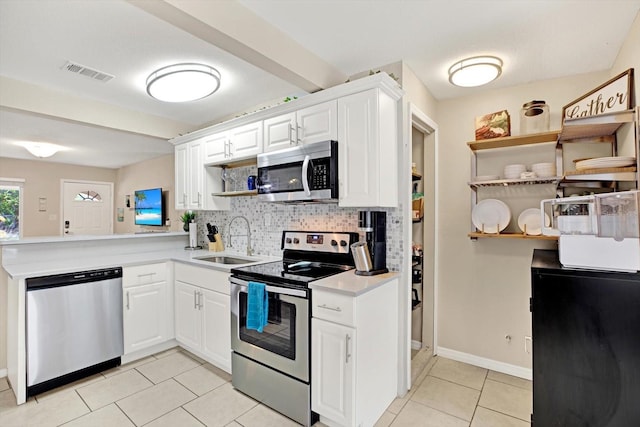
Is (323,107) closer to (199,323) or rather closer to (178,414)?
(199,323)

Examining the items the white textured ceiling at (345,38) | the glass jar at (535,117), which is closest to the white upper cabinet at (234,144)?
the white textured ceiling at (345,38)

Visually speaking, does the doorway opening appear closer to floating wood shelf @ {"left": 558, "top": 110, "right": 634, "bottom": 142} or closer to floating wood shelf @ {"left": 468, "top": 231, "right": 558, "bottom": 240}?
floating wood shelf @ {"left": 468, "top": 231, "right": 558, "bottom": 240}

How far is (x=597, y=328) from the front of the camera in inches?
56.8

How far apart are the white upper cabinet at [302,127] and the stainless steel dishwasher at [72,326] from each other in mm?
1766

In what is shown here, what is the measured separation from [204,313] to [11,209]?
640cm

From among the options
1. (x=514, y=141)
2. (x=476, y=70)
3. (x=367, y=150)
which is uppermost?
(x=476, y=70)

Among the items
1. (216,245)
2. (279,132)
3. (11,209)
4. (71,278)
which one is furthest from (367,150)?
(11,209)

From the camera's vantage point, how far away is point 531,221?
2463 millimetres

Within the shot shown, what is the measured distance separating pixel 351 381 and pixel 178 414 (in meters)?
1.23

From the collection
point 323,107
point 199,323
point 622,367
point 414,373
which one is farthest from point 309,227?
point 622,367

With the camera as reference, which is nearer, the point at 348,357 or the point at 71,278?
the point at 348,357

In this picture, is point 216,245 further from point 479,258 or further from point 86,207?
point 86,207

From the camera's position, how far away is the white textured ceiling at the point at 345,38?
1726 millimetres

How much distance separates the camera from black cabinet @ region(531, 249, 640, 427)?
1379mm
